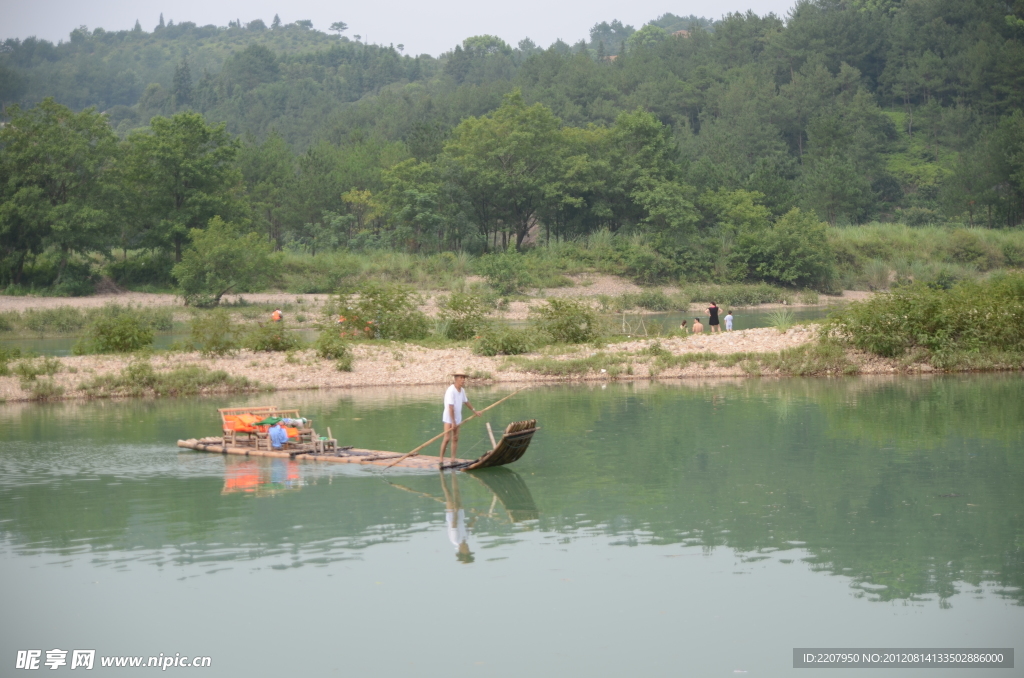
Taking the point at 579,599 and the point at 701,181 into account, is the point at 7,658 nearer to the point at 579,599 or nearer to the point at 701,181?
the point at 579,599

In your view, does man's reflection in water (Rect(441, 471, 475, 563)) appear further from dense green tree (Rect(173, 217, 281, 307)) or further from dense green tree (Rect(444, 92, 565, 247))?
dense green tree (Rect(444, 92, 565, 247))

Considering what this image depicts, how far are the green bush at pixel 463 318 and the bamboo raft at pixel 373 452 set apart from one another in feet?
55.0

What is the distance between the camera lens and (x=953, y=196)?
3467 inches

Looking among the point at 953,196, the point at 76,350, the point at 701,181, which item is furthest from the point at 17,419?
the point at 953,196

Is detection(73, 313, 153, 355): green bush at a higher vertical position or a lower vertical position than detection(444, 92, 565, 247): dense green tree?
lower

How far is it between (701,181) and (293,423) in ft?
222

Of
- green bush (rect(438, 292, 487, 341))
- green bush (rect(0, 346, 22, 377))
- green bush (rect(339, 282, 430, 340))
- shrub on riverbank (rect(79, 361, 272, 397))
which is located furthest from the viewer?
green bush (rect(438, 292, 487, 341))

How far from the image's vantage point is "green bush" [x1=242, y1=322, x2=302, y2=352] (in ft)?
112

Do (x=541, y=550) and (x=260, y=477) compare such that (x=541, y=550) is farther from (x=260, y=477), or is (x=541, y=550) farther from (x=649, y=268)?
(x=649, y=268)

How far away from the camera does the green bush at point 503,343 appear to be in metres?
33.8

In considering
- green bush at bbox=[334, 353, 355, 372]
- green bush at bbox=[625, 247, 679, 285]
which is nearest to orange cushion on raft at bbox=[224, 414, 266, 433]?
green bush at bbox=[334, 353, 355, 372]

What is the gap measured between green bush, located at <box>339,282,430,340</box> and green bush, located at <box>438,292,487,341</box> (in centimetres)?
88

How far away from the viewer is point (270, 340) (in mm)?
34281

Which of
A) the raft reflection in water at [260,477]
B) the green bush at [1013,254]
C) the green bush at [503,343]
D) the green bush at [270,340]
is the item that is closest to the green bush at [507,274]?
the green bush at [503,343]
